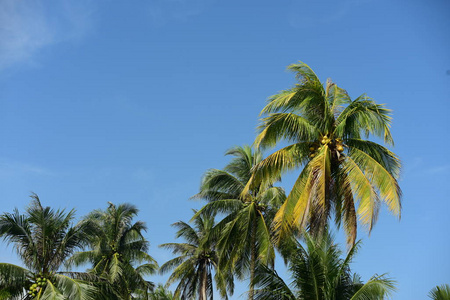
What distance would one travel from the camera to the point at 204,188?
26.1 m

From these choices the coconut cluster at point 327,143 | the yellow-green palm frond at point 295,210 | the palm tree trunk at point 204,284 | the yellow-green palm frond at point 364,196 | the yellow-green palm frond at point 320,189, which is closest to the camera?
the yellow-green palm frond at point 364,196

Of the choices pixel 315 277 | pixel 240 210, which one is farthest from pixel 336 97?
pixel 240 210

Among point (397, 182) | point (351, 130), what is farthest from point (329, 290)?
point (351, 130)

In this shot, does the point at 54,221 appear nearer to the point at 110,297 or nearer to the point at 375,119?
the point at 110,297

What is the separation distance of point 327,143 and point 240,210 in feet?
29.8

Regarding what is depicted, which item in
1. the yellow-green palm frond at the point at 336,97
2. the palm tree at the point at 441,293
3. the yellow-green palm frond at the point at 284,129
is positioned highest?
the yellow-green palm frond at the point at 336,97

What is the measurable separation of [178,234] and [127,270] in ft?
12.9

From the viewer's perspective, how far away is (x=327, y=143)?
16.5m

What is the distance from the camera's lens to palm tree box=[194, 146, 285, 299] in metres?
23.6

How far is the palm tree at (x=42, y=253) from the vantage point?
2086cm

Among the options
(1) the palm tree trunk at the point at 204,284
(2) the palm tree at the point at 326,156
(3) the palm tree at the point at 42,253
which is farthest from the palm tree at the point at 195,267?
(2) the palm tree at the point at 326,156

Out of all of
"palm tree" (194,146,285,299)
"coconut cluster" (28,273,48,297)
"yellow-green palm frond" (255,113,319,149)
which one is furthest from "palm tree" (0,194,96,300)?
"yellow-green palm frond" (255,113,319,149)

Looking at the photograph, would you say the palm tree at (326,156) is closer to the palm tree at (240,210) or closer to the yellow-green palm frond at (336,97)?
the yellow-green palm frond at (336,97)

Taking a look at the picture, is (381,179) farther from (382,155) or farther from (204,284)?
(204,284)
